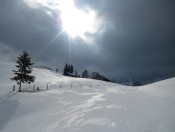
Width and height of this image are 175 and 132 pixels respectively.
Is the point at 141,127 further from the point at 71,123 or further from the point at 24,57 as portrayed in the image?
the point at 24,57

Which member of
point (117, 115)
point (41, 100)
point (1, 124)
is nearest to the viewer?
point (117, 115)

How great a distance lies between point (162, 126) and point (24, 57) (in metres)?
36.3

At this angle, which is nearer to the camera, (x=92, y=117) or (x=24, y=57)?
(x=92, y=117)

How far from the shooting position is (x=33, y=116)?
22344mm

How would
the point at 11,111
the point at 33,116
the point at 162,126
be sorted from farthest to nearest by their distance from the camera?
1. the point at 11,111
2. the point at 33,116
3. the point at 162,126

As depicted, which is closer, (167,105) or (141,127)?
(141,127)

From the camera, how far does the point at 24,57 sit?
40594 millimetres

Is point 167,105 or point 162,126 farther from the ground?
point 167,105

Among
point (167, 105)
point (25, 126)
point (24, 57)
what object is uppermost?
point (24, 57)

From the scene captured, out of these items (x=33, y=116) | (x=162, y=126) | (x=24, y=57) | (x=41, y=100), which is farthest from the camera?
(x=24, y=57)

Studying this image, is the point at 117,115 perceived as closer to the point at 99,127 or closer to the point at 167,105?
the point at 99,127

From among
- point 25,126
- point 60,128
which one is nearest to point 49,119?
point 25,126

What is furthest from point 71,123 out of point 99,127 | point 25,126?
point 25,126

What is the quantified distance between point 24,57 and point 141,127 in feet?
115
